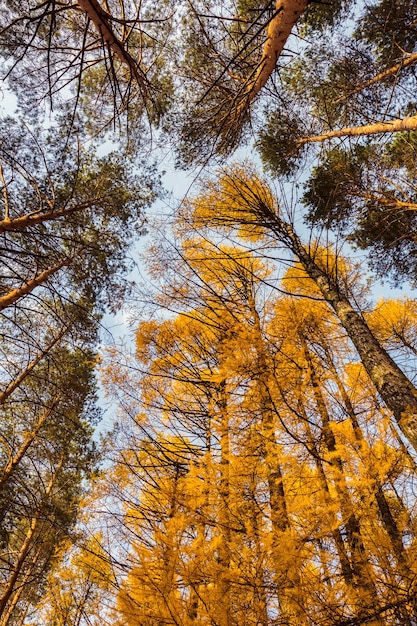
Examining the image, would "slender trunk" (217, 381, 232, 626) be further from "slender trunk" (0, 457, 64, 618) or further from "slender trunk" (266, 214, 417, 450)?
"slender trunk" (0, 457, 64, 618)

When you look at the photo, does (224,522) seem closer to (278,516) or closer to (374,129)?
(278,516)

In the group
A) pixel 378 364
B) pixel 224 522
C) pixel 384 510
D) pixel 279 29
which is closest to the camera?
pixel 279 29

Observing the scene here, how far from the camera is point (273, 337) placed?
496 centimetres

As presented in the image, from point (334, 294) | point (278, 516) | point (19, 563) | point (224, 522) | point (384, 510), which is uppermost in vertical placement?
point (334, 294)

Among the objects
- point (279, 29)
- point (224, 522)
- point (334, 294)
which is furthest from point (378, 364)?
point (279, 29)

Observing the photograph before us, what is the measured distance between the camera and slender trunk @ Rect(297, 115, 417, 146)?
4.48 m

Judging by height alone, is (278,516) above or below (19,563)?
above

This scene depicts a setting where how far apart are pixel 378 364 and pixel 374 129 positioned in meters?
4.04

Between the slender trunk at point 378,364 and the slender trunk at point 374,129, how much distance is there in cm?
207

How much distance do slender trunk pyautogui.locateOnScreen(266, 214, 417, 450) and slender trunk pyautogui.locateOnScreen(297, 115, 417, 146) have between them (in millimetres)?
2073

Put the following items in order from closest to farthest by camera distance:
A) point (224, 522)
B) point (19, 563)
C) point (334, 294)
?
point (224, 522), point (334, 294), point (19, 563)

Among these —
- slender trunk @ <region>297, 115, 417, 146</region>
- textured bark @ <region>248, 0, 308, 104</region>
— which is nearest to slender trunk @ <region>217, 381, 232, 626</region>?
textured bark @ <region>248, 0, 308, 104</region>

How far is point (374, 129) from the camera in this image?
17.5ft

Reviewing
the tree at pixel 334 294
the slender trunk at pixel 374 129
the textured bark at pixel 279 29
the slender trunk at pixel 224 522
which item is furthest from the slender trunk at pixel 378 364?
the slender trunk at pixel 374 129
